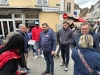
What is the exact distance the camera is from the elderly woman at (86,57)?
4.76 feet

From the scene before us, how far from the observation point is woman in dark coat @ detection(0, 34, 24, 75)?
1.19m

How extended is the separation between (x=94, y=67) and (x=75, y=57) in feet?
1.01

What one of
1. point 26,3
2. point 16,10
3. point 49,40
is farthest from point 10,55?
point 26,3

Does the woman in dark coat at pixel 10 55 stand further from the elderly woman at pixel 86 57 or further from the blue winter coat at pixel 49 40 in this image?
the blue winter coat at pixel 49 40

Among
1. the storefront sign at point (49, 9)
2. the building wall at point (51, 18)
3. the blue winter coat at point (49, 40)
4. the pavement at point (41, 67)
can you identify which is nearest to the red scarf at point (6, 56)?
the blue winter coat at point (49, 40)

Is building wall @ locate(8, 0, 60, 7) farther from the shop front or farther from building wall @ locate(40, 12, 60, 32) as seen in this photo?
building wall @ locate(40, 12, 60, 32)

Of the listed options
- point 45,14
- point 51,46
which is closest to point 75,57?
point 51,46

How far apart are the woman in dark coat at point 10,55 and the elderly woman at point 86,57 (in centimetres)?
87

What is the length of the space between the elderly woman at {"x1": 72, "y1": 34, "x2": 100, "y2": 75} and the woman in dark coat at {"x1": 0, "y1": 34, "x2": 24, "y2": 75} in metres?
0.87

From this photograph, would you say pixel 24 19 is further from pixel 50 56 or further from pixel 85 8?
pixel 85 8

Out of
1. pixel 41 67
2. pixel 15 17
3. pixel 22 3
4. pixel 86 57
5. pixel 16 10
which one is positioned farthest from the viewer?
pixel 15 17

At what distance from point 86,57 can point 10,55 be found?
1057mm

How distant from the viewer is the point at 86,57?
1.49m

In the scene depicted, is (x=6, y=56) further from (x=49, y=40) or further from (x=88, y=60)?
(x=49, y=40)
